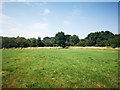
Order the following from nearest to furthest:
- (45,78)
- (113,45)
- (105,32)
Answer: (45,78) → (113,45) → (105,32)

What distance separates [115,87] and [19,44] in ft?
406

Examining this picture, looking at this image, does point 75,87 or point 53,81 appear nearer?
point 75,87

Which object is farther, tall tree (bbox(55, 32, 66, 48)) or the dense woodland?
tall tree (bbox(55, 32, 66, 48))

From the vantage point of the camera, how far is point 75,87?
12719 millimetres

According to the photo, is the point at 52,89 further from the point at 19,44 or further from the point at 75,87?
the point at 19,44

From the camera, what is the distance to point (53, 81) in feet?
47.0

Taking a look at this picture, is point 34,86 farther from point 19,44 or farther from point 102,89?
point 19,44

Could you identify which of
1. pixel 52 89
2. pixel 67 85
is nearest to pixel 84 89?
pixel 67 85

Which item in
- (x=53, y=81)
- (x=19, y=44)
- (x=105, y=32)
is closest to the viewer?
(x=53, y=81)

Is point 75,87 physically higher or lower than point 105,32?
lower

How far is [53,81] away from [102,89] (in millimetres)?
4273

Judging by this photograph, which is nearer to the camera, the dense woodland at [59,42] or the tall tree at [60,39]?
the dense woodland at [59,42]

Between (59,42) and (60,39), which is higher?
(60,39)

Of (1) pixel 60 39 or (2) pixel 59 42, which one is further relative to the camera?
(1) pixel 60 39
